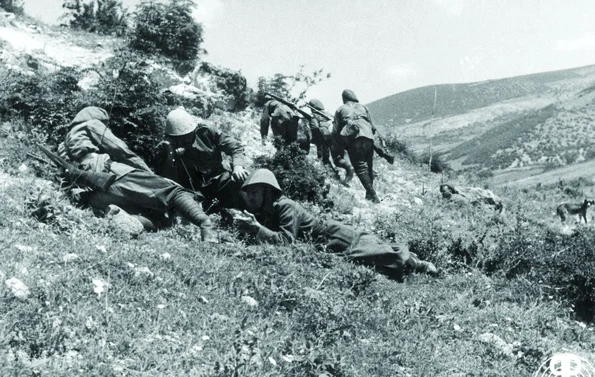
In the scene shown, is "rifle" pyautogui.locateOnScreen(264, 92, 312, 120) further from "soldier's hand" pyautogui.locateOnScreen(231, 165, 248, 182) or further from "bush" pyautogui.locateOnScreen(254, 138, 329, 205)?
"soldier's hand" pyautogui.locateOnScreen(231, 165, 248, 182)

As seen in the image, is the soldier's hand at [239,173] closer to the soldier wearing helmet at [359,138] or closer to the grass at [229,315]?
the grass at [229,315]

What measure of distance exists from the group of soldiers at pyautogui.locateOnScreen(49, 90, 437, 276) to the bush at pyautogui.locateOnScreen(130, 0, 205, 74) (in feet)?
20.7

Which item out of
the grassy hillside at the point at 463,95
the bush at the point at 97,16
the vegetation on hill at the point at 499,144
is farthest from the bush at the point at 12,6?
the grassy hillside at the point at 463,95

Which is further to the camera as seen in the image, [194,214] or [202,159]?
[202,159]

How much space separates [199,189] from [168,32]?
23.1 ft

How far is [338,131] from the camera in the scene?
10430 millimetres

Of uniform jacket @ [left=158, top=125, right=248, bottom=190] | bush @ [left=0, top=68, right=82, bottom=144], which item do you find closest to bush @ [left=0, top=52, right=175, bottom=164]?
bush @ [left=0, top=68, right=82, bottom=144]

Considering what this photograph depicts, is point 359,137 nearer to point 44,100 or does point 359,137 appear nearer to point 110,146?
point 110,146

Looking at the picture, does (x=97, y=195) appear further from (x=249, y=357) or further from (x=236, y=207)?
(x=249, y=357)

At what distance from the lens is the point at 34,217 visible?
4750 mm

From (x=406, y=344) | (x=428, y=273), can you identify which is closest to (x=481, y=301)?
(x=428, y=273)

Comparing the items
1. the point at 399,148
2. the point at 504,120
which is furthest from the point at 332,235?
the point at 504,120

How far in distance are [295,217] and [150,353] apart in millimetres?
3023

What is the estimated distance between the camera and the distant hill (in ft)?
129
